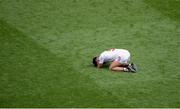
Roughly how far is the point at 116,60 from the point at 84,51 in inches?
51.9

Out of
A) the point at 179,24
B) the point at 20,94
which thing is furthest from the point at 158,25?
the point at 20,94

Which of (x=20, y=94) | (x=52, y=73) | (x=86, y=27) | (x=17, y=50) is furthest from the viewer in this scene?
(x=86, y=27)

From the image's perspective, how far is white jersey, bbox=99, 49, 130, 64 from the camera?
13188 millimetres

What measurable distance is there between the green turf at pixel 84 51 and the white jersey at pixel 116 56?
0.30m

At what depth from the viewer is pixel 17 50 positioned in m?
14.2

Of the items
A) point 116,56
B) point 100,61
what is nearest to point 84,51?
point 100,61

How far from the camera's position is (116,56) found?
13.2 m

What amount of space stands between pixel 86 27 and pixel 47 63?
2630 mm

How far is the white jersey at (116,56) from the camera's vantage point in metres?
13.2

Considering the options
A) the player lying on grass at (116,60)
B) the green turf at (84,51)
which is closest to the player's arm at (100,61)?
the player lying on grass at (116,60)

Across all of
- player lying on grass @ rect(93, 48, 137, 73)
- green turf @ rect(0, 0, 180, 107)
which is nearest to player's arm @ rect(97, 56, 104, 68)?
player lying on grass @ rect(93, 48, 137, 73)

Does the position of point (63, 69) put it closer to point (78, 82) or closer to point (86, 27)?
point (78, 82)

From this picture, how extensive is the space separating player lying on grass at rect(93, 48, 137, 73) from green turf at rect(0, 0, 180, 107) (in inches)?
8.0

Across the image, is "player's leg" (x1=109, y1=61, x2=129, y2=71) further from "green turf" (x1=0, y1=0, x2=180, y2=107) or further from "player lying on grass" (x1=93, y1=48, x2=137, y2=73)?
"green turf" (x1=0, y1=0, x2=180, y2=107)
